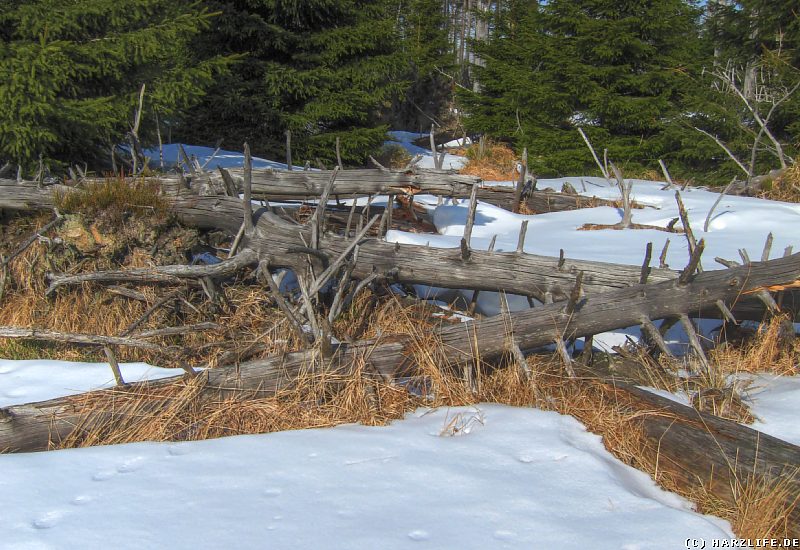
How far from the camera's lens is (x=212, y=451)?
12.5 ft

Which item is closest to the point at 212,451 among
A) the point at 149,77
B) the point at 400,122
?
the point at 149,77

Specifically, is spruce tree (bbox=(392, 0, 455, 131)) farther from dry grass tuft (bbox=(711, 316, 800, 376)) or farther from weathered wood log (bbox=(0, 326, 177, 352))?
weathered wood log (bbox=(0, 326, 177, 352))

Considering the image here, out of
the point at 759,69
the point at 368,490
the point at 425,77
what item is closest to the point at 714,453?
the point at 368,490

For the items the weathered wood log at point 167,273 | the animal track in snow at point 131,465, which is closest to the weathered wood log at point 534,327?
the animal track in snow at point 131,465

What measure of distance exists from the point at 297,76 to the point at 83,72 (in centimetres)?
701

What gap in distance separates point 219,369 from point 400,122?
23.9m

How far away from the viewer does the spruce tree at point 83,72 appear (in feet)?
21.5

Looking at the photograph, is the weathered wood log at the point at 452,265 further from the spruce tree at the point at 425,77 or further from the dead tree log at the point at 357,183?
the spruce tree at the point at 425,77

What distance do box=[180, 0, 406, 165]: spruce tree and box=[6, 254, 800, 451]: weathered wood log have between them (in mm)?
9991

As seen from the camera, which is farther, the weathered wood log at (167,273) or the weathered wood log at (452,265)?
the weathered wood log at (167,273)

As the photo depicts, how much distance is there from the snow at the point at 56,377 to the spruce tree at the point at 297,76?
931cm

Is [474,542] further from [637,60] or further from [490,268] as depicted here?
[637,60]

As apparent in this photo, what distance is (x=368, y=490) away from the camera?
10.9 feet

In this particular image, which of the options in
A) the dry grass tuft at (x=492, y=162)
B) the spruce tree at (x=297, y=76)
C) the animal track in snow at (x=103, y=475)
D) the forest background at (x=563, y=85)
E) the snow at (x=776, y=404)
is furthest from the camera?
the dry grass tuft at (x=492, y=162)
